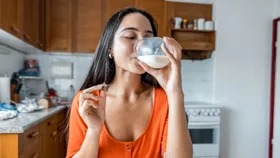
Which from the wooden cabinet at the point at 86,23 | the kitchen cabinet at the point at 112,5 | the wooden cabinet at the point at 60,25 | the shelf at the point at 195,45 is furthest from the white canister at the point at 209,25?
the wooden cabinet at the point at 60,25

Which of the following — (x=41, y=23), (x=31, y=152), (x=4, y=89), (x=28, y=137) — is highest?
(x=41, y=23)

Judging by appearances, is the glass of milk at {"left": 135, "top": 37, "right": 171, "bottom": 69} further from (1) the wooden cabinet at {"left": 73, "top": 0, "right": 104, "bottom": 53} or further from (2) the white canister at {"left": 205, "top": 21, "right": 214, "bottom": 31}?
(2) the white canister at {"left": 205, "top": 21, "right": 214, "bottom": 31}

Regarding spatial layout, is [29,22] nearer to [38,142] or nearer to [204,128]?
[38,142]

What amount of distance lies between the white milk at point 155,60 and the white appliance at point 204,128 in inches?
76.7

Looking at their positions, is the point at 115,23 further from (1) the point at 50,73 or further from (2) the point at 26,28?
(1) the point at 50,73

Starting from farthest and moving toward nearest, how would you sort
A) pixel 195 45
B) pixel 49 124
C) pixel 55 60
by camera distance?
pixel 55 60 → pixel 195 45 → pixel 49 124

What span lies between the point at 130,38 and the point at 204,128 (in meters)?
2.12

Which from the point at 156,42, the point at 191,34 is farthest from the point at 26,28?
the point at 191,34

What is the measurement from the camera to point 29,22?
81.7 inches

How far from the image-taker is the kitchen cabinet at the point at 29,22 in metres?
1.89

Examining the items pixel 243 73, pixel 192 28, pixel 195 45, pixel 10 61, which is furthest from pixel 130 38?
pixel 243 73

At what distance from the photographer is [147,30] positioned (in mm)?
858

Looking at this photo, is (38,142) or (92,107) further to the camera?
(38,142)

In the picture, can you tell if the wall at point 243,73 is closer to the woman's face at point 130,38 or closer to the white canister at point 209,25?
the white canister at point 209,25
